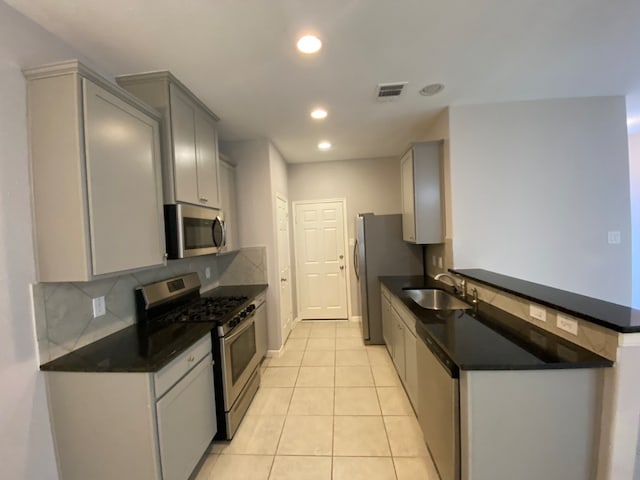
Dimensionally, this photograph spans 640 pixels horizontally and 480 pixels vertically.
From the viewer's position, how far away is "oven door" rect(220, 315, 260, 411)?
197 cm

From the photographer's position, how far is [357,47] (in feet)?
5.67

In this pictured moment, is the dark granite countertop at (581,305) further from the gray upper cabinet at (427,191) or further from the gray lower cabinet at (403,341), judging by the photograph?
the gray upper cabinet at (427,191)

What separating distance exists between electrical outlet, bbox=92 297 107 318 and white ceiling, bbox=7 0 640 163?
1550mm

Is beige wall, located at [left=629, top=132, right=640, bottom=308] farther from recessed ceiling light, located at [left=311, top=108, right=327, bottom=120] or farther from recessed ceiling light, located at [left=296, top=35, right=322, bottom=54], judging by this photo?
recessed ceiling light, located at [left=296, top=35, right=322, bottom=54]

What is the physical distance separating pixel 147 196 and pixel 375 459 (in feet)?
7.50

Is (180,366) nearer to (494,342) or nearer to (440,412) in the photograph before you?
(440,412)

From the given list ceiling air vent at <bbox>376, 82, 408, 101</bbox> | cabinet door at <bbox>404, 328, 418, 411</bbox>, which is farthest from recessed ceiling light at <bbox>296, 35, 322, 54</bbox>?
cabinet door at <bbox>404, 328, 418, 411</bbox>

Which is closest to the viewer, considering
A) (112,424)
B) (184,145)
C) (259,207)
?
(112,424)

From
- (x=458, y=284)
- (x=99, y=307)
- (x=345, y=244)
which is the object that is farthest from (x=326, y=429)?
(x=345, y=244)

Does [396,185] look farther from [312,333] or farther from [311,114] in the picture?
[312,333]

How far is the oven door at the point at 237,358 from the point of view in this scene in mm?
1969

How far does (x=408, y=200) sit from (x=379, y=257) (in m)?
0.87

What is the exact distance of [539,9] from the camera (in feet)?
4.87

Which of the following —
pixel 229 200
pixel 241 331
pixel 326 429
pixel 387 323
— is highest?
pixel 229 200
